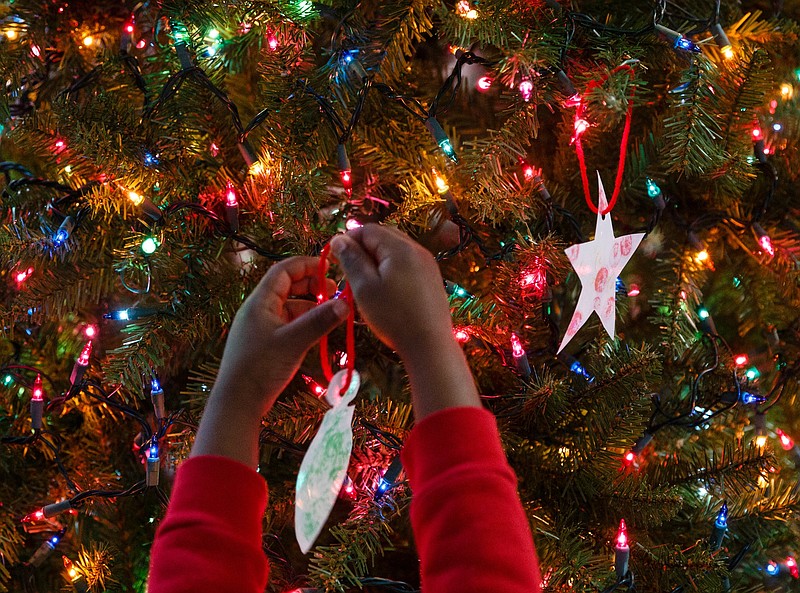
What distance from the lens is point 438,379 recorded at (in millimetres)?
457

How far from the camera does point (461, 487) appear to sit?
16.5 inches

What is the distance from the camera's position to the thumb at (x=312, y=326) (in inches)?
19.1

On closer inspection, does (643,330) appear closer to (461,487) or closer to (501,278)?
(501,278)

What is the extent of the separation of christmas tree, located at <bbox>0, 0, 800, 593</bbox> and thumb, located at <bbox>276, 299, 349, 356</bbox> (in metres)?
0.27

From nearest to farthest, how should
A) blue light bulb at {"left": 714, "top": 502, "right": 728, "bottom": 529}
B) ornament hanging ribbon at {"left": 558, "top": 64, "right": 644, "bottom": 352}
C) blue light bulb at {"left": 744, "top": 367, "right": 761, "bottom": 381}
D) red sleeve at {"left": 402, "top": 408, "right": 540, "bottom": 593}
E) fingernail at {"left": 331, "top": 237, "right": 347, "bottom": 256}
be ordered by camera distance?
1. red sleeve at {"left": 402, "top": 408, "right": 540, "bottom": 593}
2. fingernail at {"left": 331, "top": 237, "right": 347, "bottom": 256}
3. ornament hanging ribbon at {"left": 558, "top": 64, "right": 644, "bottom": 352}
4. blue light bulb at {"left": 714, "top": 502, "right": 728, "bottom": 529}
5. blue light bulb at {"left": 744, "top": 367, "right": 761, "bottom": 381}

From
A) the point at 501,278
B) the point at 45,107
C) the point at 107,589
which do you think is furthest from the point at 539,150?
the point at 107,589

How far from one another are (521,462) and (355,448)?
202 mm

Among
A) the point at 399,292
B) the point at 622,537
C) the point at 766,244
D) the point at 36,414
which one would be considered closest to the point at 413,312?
the point at 399,292

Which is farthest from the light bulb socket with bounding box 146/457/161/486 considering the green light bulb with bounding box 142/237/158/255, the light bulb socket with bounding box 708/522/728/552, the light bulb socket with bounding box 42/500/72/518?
the light bulb socket with bounding box 708/522/728/552

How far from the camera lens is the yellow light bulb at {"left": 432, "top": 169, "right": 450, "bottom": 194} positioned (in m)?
0.79

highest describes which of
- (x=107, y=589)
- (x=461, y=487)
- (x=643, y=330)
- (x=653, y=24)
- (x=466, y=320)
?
(x=653, y=24)

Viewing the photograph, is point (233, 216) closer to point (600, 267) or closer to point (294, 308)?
point (294, 308)

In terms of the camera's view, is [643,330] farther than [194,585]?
Yes

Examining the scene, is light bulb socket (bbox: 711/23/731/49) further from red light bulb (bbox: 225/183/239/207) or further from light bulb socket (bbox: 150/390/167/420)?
light bulb socket (bbox: 150/390/167/420)
